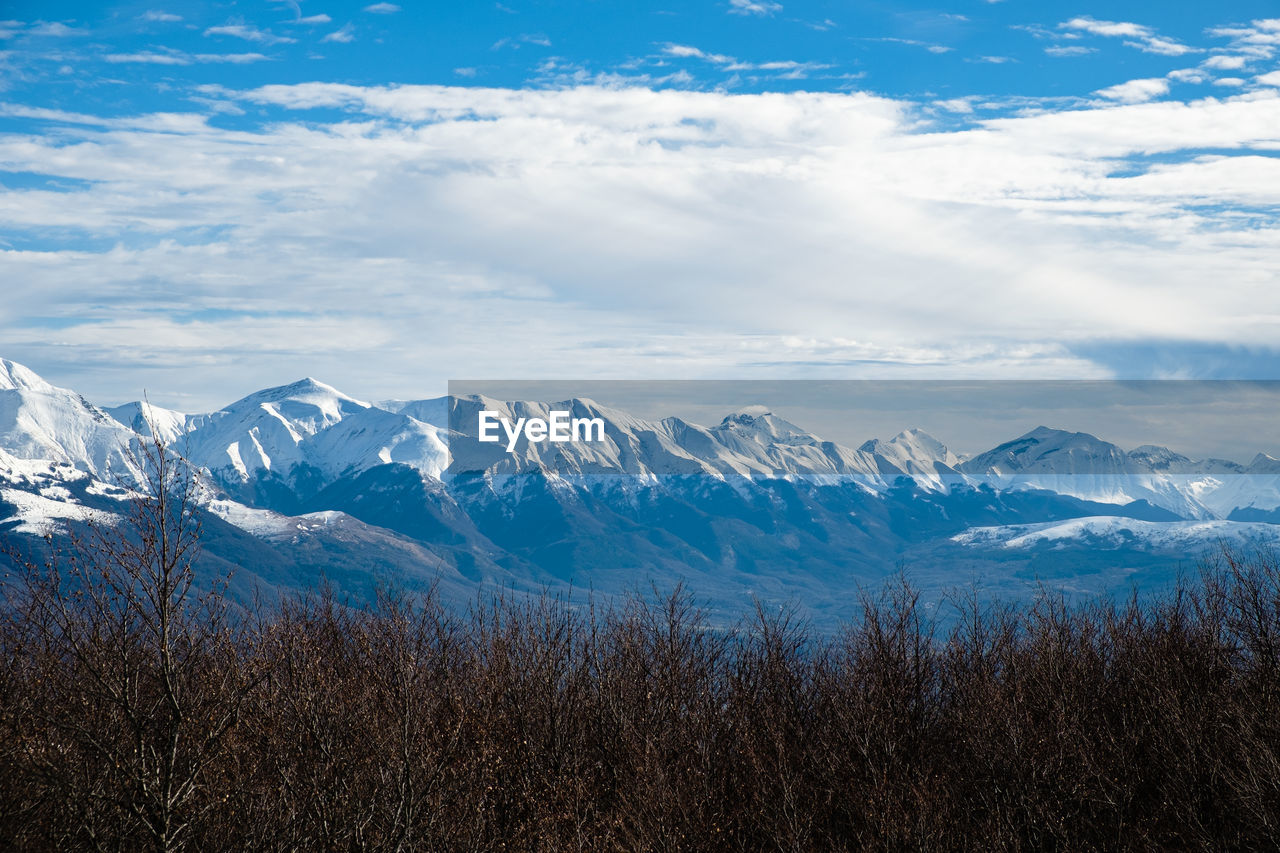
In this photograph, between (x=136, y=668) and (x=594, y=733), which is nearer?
(x=136, y=668)

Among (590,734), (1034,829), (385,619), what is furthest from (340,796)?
(385,619)

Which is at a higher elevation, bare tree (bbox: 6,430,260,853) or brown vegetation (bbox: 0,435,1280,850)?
bare tree (bbox: 6,430,260,853)

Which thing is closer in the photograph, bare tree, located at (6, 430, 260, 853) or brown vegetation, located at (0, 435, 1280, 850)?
bare tree, located at (6, 430, 260, 853)

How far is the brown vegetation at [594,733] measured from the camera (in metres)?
21.2

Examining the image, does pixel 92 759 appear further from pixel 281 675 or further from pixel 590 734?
pixel 590 734

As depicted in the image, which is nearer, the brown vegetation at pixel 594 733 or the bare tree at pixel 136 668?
the bare tree at pixel 136 668

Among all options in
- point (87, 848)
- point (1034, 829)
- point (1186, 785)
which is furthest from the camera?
point (1186, 785)

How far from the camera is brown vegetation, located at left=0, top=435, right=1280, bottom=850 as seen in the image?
2119 cm

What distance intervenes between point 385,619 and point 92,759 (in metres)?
23.8

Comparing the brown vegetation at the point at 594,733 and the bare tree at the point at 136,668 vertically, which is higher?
the bare tree at the point at 136,668

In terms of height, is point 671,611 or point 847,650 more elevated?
point 671,611

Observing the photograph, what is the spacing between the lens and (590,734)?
128 feet

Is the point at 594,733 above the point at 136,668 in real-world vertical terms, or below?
below

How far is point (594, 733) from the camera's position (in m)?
38.7
